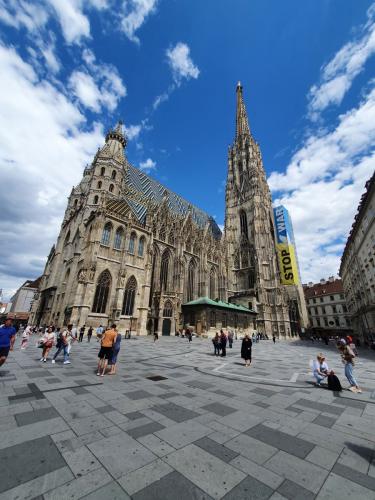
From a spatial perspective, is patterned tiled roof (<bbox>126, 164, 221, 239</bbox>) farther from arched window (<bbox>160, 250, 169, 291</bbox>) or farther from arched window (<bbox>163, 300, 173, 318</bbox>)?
arched window (<bbox>163, 300, 173, 318</bbox>)

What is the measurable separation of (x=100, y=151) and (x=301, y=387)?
40558mm

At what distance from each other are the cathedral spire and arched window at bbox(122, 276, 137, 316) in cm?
5785

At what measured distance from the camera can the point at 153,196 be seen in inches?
1753

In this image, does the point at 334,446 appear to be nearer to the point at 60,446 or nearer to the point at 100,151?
the point at 60,446

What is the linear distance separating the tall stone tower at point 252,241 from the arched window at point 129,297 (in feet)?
80.8

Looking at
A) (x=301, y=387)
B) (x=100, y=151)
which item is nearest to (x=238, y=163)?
(x=100, y=151)

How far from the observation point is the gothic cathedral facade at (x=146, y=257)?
26828 millimetres

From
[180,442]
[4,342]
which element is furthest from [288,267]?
[4,342]

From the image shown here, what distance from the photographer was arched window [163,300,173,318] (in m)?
31.2

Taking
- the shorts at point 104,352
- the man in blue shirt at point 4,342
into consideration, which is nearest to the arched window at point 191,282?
the shorts at point 104,352

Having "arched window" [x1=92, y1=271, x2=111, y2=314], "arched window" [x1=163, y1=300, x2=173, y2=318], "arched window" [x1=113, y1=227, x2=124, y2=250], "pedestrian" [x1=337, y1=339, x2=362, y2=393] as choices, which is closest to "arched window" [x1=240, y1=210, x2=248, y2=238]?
"arched window" [x1=163, y1=300, x2=173, y2=318]

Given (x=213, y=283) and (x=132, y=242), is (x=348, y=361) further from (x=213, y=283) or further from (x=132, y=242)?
(x=213, y=283)

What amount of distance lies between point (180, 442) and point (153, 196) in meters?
44.0

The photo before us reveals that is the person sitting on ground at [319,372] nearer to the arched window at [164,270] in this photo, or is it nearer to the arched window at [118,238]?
the arched window at [118,238]
